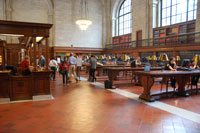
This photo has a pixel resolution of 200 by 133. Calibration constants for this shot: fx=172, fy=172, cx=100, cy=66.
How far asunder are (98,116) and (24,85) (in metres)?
2.97

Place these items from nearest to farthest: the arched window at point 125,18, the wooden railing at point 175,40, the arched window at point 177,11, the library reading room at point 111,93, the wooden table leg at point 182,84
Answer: the library reading room at point 111,93 → the wooden table leg at point 182,84 → the wooden railing at point 175,40 → the arched window at point 177,11 → the arched window at point 125,18

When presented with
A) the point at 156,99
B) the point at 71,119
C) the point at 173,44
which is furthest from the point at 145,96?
the point at 173,44

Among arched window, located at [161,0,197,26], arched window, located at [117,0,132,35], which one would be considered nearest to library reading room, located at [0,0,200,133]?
arched window, located at [161,0,197,26]

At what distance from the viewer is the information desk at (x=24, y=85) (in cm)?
527

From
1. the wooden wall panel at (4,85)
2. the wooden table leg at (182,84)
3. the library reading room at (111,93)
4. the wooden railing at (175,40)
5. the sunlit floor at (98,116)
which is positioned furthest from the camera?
the wooden railing at (175,40)

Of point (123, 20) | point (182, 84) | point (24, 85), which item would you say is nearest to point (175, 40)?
point (182, 84)

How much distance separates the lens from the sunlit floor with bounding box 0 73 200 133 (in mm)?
3262

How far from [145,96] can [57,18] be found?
1515 cm

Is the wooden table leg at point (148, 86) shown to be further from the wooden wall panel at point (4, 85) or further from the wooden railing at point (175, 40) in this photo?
the wooden railing at point (175, 40)

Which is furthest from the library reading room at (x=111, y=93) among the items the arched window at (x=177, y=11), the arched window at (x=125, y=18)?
the arched window at (x=125, y=18)

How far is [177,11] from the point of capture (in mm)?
→ 12961

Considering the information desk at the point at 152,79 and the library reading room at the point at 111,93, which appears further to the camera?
the information desk at the point at 152,79

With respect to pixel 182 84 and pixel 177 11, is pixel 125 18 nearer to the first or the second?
pixel 177 11

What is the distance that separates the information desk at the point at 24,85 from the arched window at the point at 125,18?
14.2 metres
